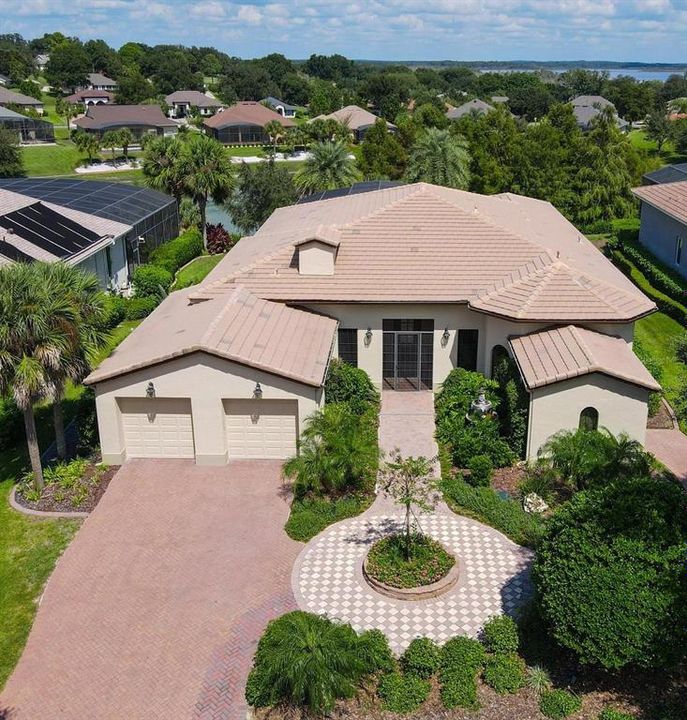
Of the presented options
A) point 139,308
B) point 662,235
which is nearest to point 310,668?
point 139,308

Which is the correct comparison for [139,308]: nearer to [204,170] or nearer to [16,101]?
[204,170]

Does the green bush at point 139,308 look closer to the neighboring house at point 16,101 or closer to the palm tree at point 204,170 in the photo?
the palm tree at point 204,170

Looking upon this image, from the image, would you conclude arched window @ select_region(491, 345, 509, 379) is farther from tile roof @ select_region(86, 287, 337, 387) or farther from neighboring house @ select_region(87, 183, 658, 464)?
tile roof @ select_region(86, 287, 337, 387)

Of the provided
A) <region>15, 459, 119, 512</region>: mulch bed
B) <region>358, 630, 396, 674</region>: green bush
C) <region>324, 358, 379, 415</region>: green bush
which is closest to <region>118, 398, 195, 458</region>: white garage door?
<region>15, 459, 119, 512</region>: mulch bed

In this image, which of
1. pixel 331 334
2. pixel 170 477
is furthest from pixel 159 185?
pixel 170 477

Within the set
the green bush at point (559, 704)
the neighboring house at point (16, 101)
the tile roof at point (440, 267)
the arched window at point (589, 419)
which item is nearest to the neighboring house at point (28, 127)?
the neighboring house at point (16, 101)

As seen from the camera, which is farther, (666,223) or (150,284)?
(666,223)
